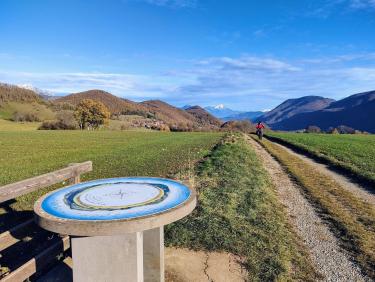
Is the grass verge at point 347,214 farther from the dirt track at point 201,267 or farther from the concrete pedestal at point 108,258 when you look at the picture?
the concrete pedestal at point 108,258

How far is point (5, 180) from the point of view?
14688 millimetres

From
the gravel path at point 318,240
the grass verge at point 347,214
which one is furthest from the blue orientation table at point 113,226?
the grass verge at point 347,214

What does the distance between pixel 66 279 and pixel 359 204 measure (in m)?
8.83

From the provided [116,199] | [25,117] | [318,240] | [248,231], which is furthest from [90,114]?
[116,199]

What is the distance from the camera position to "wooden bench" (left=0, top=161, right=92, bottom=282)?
18.2 ft

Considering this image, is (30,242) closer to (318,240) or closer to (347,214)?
(318,240)

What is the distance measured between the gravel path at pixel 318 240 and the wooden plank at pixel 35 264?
4476 mm

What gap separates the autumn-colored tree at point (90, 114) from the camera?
308ft

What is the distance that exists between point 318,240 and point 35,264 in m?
5.65

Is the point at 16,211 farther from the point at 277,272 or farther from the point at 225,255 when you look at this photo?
the point at 277,272

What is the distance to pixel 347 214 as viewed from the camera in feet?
33.1

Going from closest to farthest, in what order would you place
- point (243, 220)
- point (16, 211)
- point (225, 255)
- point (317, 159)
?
point (225, 255)
point (243, 220)
point (16, 211)
point (317, 159)

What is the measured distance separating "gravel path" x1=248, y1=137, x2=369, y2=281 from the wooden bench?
457 centimetres

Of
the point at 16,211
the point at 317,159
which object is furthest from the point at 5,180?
the point at 317,159
